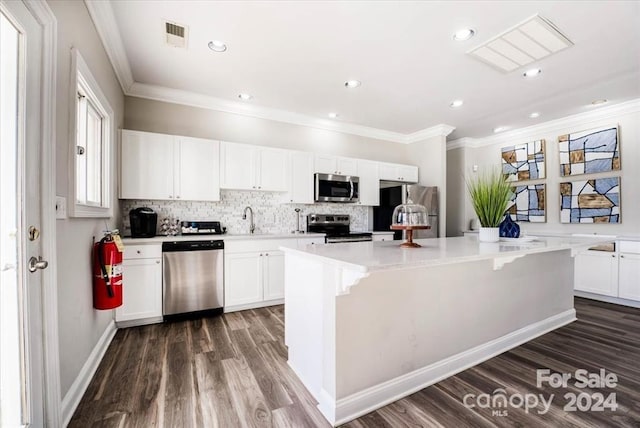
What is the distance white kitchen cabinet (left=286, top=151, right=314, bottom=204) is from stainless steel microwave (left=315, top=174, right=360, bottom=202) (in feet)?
0.40

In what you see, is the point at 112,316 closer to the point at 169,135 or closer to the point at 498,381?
the point at 169,135

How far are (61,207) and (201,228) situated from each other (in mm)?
1965

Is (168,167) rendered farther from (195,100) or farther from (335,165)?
(335,165)

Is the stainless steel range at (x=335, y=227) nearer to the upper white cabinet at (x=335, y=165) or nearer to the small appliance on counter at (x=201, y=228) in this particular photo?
the upper white cabinet at (x=335, y=165)

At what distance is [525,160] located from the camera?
4.85 meters

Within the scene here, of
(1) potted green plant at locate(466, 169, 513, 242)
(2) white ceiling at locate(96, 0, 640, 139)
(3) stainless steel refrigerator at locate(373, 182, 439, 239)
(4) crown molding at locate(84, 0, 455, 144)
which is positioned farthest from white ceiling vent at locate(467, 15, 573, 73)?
(3) stainless steel refrigerator at locate(373, 182, 439, 239)

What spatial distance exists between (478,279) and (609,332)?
1.83 m

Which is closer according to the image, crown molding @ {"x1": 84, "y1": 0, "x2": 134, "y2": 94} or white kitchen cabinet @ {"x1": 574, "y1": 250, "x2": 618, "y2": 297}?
crown molding @ {"x1": 84, "y1": 0, "x2": 134, "y2": 94}

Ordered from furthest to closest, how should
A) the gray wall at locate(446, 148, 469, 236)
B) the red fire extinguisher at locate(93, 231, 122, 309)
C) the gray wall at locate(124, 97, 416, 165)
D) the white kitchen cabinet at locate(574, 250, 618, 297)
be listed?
1. the gray wall at locate(446, 148, 469, 236)
2. the white kitchen cabinet at locate(574, 250, 618, 297)
3. the gray wall at locate(124, 97, 416, 165)
4. the red fire extinguisher at locate(93, 231, 122, 309)

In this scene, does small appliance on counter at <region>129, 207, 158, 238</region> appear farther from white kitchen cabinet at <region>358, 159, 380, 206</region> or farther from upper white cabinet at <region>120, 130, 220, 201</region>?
white kitchen cabinet at <region>358, 159, 380, 206</region>

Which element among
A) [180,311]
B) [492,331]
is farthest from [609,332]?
[180,311]

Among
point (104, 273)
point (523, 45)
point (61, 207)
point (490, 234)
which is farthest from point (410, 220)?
point (104, 273)

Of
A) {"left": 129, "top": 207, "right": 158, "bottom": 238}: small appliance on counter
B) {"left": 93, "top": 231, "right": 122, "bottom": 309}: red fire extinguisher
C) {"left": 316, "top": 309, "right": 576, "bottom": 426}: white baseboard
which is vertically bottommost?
{"left": 316, "top": 309, "right": 576, "bottom": 426}: white baseboard

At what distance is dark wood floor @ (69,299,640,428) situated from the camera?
1562mm
